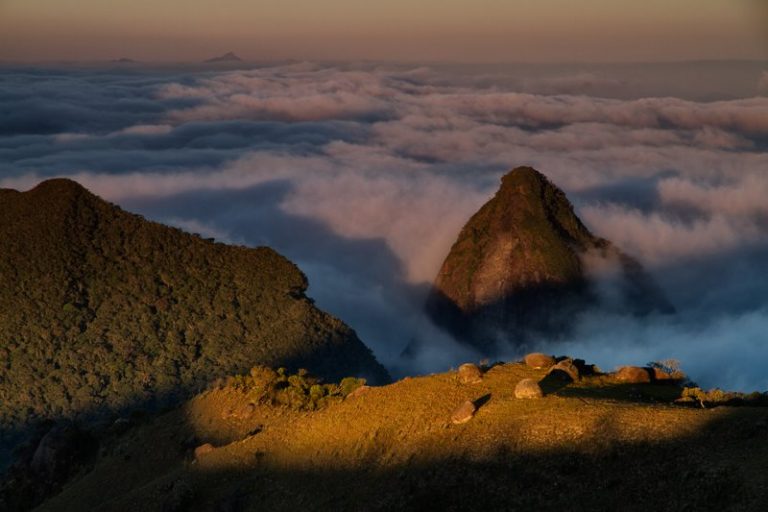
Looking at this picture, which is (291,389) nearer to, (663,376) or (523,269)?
(663,376)

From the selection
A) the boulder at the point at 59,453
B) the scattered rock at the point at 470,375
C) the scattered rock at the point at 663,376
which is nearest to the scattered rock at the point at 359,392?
the scattered rock at the point at 470,375

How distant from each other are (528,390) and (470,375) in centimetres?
543

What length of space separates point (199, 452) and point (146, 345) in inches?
2069


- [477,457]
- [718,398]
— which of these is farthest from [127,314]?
[718,398]

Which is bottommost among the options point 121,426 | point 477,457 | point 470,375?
point 121,426

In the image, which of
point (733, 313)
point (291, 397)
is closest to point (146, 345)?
point (291, 397)

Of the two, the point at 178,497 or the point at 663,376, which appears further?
the point at 663,376

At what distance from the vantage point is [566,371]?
5309 centimetres

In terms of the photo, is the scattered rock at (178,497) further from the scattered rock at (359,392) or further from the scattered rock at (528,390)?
the scattered rock at (528,390)

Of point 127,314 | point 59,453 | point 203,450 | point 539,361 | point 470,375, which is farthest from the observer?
point 127,314

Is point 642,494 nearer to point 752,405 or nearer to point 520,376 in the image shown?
point 752,405

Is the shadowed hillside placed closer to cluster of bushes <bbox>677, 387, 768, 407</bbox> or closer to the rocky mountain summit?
the rocky mountain summit

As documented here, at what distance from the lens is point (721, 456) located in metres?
37.1

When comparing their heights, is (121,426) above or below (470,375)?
below
